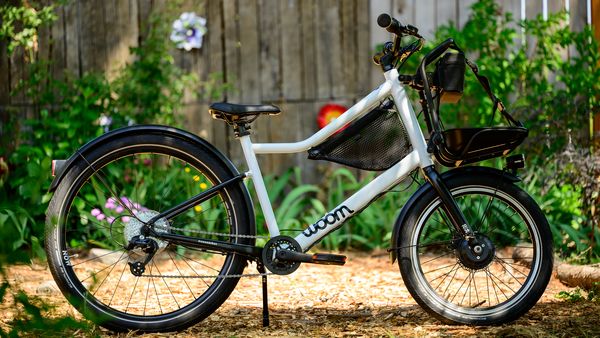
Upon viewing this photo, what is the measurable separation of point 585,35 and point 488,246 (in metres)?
2.48

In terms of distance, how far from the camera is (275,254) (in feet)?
11.0

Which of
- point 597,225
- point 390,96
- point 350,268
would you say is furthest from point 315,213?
point 390,96

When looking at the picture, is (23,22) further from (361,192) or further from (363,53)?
(361,192)

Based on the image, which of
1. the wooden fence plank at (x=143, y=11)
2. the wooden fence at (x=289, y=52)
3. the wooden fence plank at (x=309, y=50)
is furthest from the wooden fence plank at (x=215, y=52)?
the wooden fence plank at (x=309, y=50)

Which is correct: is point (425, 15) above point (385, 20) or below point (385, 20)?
above

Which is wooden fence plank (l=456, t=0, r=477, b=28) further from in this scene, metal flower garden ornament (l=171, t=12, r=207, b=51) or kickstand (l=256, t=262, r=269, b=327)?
kickstand (l=256, t=262, r=269, b=327)

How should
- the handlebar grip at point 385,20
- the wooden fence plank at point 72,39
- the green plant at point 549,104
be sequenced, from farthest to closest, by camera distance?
the wooden fence plank at point 72,39 → the green plant at point 549,104 → the handlebar grip at point 385,20

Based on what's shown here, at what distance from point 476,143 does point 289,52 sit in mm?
3164

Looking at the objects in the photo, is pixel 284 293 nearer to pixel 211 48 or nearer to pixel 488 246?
pixel 488 246

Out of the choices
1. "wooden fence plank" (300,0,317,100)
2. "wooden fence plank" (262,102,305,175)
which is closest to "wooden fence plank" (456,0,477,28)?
"wooden fence plank" (300,0,317,100)

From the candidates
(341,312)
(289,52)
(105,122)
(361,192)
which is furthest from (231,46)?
(361,192)

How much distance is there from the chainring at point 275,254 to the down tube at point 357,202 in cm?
4

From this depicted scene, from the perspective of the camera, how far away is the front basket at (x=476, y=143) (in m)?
3.29

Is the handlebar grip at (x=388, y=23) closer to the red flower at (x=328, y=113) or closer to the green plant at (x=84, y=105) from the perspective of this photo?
the green plant at (x=84, y=105)
